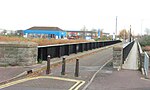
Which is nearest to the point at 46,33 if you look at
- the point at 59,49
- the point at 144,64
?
the point at 59,49

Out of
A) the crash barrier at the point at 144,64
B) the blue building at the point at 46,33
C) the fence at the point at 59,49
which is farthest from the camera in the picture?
the blue building at the point at 46,33

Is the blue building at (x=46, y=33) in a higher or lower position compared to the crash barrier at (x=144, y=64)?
higher

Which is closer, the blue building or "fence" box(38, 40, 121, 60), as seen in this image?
"fence" box(38, 40, 121, 60)

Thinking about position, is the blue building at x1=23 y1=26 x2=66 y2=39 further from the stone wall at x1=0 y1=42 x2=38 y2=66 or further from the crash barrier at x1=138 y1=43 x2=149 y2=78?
the stone wall at x1=0 y1=42 x2=38 y2=66

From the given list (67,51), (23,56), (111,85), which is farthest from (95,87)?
(67,51)

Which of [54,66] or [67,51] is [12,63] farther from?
[67,51]

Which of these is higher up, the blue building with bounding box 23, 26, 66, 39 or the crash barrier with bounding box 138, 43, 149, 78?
the blue building with bounding box 23, 26, 66, 39

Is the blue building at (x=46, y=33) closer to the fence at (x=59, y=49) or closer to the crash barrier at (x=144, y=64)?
the fence at (x=59, y=49)

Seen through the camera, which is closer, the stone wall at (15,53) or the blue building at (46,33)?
the stone wall at (15,53)

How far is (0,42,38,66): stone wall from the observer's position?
15.1 m

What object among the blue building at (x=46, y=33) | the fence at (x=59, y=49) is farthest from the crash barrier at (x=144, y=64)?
the blue building at (x=46, y=33)

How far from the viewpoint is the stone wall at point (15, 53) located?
1505cm

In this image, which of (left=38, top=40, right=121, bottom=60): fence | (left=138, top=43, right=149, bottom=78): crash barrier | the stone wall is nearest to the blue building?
(left=38, top=40, right=121, bottom=60): fence

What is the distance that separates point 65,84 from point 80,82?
0.90 meters
